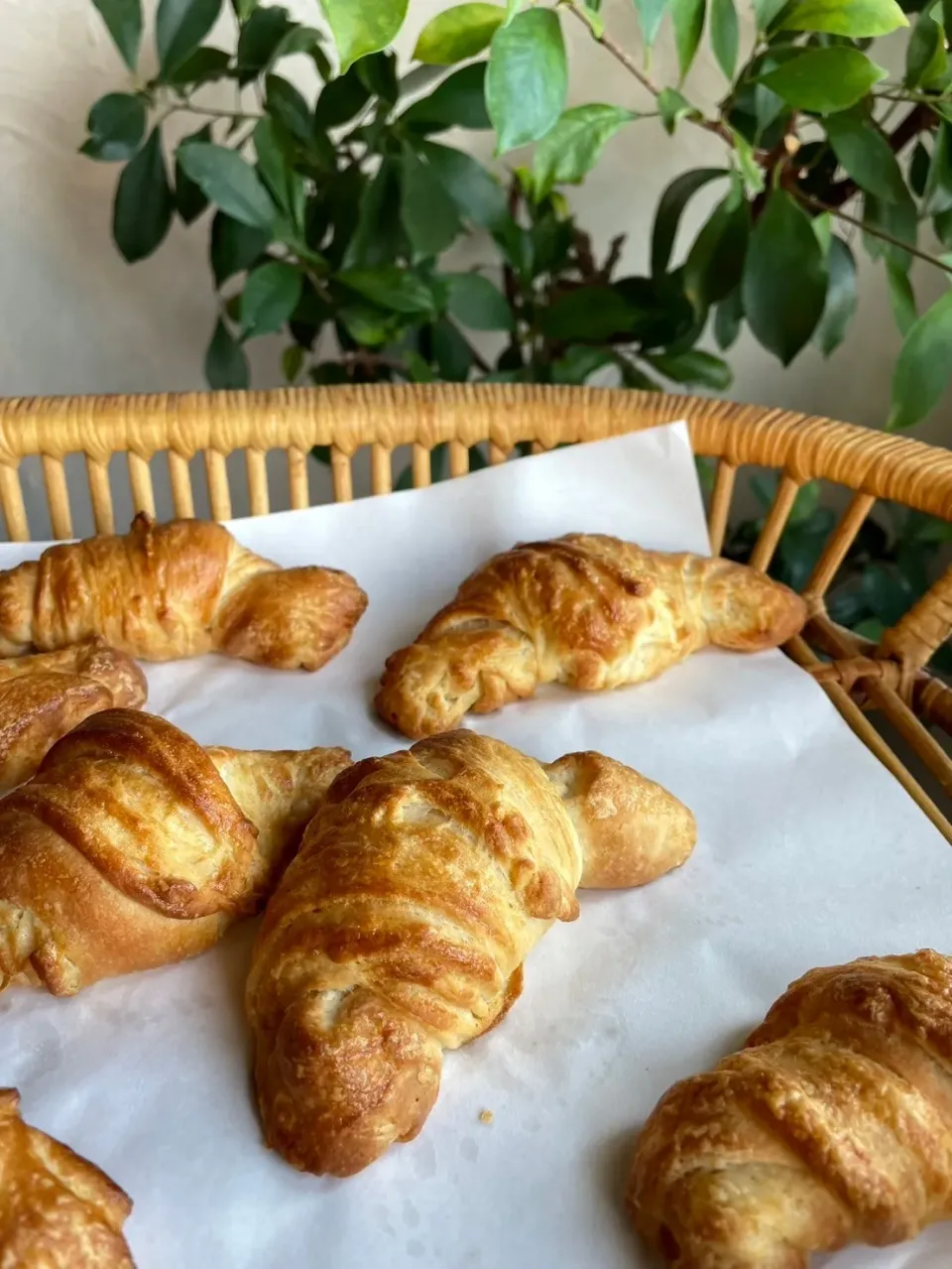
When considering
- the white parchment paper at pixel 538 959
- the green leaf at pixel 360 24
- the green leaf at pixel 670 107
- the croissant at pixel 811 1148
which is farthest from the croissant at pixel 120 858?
the green leaf at pixel 670 107

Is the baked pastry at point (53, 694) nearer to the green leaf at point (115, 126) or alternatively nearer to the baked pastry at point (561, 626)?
the baked pastry at point (561, 626)

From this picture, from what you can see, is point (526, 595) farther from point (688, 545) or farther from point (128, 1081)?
point (128, 1081)

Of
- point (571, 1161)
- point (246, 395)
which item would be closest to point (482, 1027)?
point (571, 1161)

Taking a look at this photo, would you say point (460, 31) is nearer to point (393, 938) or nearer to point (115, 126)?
point (115, 126)

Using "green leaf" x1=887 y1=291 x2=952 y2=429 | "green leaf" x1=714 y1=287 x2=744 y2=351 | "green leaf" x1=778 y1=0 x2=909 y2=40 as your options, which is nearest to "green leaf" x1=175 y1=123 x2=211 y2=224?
"green leaf" x1=714 y1=287 x2=744 y2=351

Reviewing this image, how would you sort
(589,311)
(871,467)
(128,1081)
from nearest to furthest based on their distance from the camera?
(128,1081), (871,467), (589,311)
